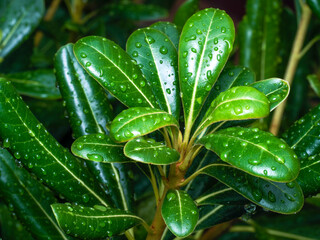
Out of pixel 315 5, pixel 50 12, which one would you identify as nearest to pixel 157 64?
pixel 315 5

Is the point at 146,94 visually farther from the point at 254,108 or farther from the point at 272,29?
the point at 272,29

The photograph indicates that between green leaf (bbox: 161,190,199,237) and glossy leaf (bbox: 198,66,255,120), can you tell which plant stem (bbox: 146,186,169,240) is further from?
glossy leaf (bbox: 198,66,255,120)

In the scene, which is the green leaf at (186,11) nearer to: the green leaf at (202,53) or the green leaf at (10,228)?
the green leaf at (202,53)

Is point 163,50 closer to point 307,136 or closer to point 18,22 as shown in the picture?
point 307,136

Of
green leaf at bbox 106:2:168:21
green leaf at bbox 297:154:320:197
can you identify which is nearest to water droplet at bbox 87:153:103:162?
green leaf at bbox 297:154:320:197

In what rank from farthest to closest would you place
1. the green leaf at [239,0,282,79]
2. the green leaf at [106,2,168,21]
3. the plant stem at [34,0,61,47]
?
the plant stem at [34,0,61,47]
the green leaf at [106,2,168,21]
the green leaf at [239,0,282,79]

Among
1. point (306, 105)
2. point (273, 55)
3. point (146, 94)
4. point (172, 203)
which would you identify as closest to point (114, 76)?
point (146, 94)
